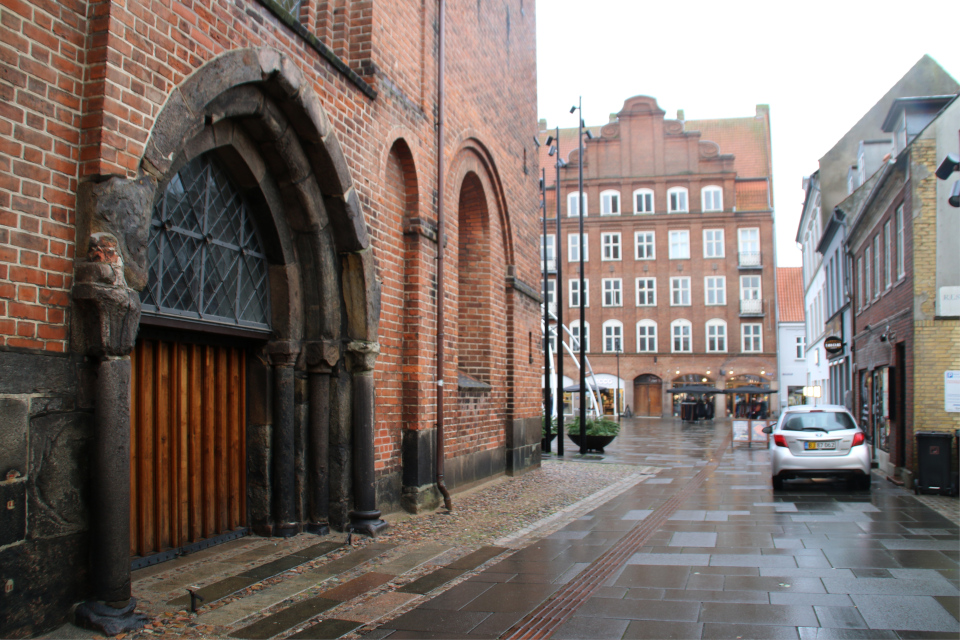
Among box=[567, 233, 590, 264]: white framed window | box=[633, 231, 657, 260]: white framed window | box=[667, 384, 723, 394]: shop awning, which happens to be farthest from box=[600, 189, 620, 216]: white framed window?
box=[667, 384, 723, 394]: shop awning

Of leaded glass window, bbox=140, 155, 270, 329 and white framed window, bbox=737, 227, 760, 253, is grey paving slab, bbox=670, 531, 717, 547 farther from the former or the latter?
white framed window, bbox=737, 227, 760, 253

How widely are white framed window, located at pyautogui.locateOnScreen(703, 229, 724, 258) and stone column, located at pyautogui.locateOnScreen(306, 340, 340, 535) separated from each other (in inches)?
1851

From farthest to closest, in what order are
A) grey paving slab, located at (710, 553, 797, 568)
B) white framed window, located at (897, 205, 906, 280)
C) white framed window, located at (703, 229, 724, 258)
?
white framed window, located at (703, 229, 724, 258) < white framed window, located at (897, 205, 906, 280) < grey paving slab, located at (710, 553, 797, 568)

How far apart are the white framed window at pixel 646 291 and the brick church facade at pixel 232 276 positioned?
39926mm

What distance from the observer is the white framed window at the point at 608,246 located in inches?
2093

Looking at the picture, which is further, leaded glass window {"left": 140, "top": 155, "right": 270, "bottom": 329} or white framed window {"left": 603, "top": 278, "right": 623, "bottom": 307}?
white framed window {"left": 603, "top": 278, "right": 623, "bottom": 307}

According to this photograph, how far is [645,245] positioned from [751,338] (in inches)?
353

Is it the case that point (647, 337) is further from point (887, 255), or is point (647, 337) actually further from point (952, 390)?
point (952, 390)

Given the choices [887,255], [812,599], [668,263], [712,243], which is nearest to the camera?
[812,599]

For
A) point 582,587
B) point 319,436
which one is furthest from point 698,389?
point 582,587

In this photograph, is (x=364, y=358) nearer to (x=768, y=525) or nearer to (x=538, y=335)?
(x=768, y=525)

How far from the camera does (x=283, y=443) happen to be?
25.3 feet

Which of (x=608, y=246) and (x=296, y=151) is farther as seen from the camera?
(x=608, y=246)

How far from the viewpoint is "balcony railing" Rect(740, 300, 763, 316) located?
5103cm
